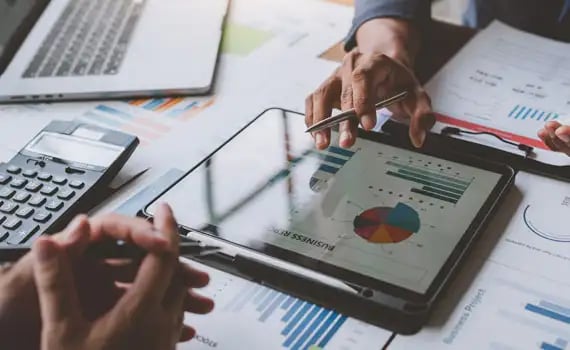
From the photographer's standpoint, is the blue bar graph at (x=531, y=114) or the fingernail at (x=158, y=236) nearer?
the fingernail at (x=158, y=236)

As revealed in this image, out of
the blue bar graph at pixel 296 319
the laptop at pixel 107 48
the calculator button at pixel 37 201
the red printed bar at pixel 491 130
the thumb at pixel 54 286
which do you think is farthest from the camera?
the laptop at pixel 107 48

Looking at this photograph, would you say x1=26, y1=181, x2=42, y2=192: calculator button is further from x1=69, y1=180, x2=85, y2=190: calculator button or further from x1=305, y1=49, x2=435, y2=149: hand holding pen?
x1=305, y1=49, x2=435, y2=149: hand holding pen

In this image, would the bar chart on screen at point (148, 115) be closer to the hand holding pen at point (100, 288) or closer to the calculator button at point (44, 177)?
the calculator button at point (44, 177)

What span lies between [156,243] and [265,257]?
140mm

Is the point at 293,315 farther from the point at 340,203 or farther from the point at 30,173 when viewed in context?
the point at 30,173

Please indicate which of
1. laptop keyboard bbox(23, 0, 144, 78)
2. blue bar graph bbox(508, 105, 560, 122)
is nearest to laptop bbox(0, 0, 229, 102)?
laptop keyboard bbox(23, 0, 144, 78)

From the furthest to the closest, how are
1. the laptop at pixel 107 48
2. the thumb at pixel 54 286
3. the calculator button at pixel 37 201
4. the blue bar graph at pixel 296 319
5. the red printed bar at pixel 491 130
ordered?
the laptop at pixel 107 48
the red printed bar at pixel 491 130
the calculator button at pixel 37 201
the blue bar graph at pixel 296 319
the thumb at pixel 54 286

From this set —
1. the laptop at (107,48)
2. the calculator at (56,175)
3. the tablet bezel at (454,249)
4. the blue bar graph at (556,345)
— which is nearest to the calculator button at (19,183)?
the calculator at (56,175)

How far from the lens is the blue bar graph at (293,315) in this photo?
57 cm

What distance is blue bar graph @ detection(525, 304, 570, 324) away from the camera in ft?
1.91

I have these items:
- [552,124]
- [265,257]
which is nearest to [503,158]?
[552,124]

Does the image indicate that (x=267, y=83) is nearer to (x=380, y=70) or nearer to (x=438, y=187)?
(x=380, y=70)

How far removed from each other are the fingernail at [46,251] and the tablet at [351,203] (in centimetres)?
19

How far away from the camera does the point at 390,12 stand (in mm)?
999
